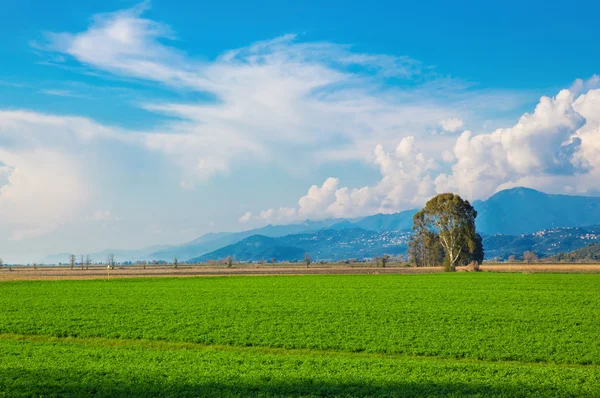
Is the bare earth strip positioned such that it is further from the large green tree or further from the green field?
the green field

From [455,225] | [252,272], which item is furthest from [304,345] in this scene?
[455,225]

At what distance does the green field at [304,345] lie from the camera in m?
15.6

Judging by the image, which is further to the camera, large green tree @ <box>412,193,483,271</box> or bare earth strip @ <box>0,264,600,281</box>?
large green tree @ <box>412,193,483,271</box>

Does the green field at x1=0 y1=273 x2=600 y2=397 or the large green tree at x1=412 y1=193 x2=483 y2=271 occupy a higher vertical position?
the large green tree at x1=412 y1=193 x2=483 y2=271

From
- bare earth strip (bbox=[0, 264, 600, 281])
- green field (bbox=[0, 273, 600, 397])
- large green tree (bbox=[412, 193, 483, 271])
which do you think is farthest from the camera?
large green tree (bbox=[412, 193, 483, 271])

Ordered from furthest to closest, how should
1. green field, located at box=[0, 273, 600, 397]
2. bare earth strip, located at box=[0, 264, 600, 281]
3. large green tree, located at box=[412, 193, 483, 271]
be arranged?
large green tree, located at box=[412, 193, 483, 271] < bare earth strip, located at box=[0, 264, 600, 281] < green field, located at box=[0, 273, 600, 397]

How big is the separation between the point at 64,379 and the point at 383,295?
97.1 feet

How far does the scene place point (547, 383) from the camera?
15773mm

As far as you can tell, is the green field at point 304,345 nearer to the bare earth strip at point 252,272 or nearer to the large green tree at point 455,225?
the bare earth strip at point 252,272

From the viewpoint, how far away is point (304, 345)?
22719 millimetres

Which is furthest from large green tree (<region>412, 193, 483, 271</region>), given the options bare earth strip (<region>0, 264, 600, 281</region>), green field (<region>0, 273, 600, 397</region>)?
green field (<region>0, 273, 600, 397</region>)

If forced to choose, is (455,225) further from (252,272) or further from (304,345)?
(304,345)

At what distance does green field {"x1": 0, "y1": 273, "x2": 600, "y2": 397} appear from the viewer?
15578mm

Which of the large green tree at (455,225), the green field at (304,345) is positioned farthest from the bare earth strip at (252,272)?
the green field at (304,345)
